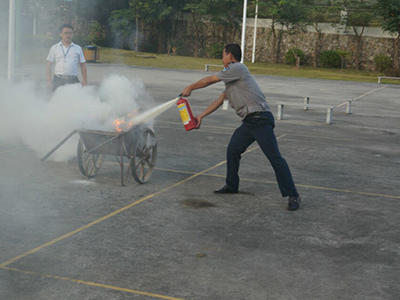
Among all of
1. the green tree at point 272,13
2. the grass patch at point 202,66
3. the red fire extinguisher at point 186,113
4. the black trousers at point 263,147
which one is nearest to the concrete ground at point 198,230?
the black trousers at point 263,147

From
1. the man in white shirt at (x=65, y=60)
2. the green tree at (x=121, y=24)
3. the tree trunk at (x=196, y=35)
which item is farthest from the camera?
the tree trunk at (x=196, y=35)

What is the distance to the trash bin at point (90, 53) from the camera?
38094 millimetres

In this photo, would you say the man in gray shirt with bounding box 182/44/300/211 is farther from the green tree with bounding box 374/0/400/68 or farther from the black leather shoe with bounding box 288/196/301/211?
the green tree with bounding box 374/0/400/68

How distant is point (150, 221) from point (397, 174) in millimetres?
4900

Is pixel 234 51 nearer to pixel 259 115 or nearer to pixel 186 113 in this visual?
pixel 259 115

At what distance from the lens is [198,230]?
632 cm

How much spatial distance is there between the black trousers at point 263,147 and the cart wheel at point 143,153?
117 centimetres

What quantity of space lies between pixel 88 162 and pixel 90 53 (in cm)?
3121

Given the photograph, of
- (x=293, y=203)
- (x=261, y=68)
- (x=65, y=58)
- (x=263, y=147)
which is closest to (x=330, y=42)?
(x=261, y=68)

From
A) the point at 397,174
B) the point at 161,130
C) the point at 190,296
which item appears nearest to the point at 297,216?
the point at 190,296

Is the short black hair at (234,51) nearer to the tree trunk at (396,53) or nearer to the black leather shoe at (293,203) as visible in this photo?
the black leather shoe at (293,203)

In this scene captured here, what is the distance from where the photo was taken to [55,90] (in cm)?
1002

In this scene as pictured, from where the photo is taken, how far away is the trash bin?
38.1 meters

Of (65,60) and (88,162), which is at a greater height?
(65,60)
